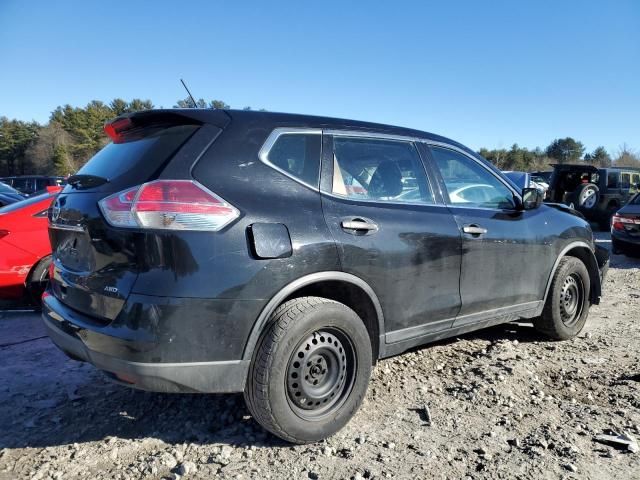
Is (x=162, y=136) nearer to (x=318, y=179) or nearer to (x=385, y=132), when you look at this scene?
Answer: (x=318, y=179)

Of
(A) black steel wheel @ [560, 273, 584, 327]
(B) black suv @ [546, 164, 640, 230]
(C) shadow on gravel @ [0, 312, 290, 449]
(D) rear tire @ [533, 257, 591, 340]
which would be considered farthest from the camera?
(B) black suv @ [546, 164, 640, 230]

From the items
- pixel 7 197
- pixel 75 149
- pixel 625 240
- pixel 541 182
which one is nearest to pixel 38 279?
pixel 7 197

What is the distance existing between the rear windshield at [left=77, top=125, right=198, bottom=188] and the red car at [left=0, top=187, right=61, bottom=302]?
305cm

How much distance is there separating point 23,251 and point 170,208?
3.88 m

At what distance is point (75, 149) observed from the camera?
58.1 meters

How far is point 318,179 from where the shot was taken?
2.73m

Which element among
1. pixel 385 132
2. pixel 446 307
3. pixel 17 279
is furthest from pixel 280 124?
pixel 17 279

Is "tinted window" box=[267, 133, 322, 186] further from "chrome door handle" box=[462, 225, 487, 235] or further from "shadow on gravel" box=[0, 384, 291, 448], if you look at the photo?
"shadow on gravel" box=[0, 384, 291, 448]

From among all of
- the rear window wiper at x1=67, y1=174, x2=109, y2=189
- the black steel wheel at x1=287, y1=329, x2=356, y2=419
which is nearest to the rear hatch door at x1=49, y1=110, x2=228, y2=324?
the rear window wiper at x1=67, y1=174, x2=109, y2=189

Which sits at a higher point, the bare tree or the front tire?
the bare tree

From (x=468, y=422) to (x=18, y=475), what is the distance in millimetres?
2459

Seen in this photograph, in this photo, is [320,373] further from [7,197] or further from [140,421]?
[7,197]

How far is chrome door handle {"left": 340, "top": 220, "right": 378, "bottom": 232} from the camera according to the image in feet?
8.83

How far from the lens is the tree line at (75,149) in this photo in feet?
179
